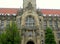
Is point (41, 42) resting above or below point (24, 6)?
below

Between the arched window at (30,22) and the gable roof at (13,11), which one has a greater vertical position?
the gable roof at (13,11)

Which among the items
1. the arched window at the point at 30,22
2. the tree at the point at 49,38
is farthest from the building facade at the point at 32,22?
the tree at the point at 49,38

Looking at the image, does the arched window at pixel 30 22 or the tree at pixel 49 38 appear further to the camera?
the arched window at pixel 30 22

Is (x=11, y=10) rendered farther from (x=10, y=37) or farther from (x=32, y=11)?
(x=10, y=37)

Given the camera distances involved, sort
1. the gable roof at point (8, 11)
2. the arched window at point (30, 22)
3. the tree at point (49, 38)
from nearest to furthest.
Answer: the tree at point (49, 38) → the arched window at point (30, 22) → the gable roof at point (8, 11)

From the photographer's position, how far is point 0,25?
49312 mm

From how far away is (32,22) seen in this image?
159ft

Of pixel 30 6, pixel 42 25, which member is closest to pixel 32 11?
Result: pixel 30 6

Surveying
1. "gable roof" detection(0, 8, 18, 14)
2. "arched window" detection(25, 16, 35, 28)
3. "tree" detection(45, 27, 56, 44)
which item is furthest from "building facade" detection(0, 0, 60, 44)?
"tree" detection(45, 27, 56, 44)

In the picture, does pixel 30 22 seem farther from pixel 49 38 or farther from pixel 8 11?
pixel 8 11

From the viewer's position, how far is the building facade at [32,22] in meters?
47.1

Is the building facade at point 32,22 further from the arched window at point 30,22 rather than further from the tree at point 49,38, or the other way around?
the tree at point 49,38

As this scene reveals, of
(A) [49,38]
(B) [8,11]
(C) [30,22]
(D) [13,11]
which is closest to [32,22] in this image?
(C) [30,22]

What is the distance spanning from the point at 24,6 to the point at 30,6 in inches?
68.7
